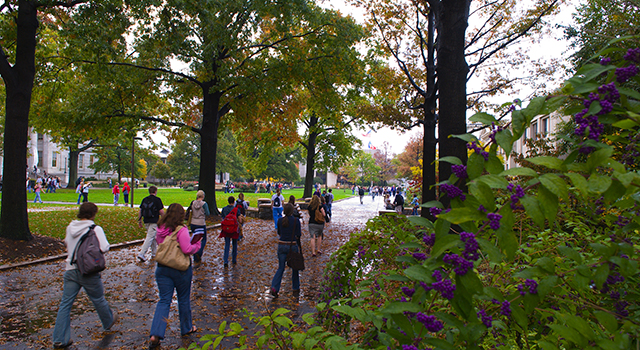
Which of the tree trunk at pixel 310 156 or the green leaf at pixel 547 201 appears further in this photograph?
the tree trunk at pixel 310 156

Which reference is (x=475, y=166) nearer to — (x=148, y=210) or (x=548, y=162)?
(x=548, y=162)

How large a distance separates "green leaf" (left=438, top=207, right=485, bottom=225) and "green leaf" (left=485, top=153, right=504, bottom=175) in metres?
0.15

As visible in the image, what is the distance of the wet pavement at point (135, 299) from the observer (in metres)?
5.17

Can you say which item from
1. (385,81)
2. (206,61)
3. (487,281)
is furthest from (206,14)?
(487,281)

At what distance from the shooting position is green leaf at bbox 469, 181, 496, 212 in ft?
3.80

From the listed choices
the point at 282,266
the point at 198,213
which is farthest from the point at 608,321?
the point at 198,213

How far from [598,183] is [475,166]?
35cm

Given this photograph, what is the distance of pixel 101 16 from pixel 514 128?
14683 mm

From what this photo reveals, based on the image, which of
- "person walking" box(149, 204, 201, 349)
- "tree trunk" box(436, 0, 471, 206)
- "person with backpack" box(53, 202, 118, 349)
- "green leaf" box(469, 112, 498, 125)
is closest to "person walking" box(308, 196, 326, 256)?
"person walking" box(149, 204, 201, 349)

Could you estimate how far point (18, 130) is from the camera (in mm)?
10781

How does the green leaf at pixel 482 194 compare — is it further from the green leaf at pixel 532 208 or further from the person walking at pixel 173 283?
the person walking at pixel 173 283

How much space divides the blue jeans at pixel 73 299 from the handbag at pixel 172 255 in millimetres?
914

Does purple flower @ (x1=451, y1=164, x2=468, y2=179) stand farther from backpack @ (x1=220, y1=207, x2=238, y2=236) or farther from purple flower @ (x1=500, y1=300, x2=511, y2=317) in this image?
backpack @ (x1=220, y1=207, x2=238, y2=236)

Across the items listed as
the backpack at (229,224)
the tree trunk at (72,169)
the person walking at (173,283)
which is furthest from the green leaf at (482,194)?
the tree trunk at (72,169)
